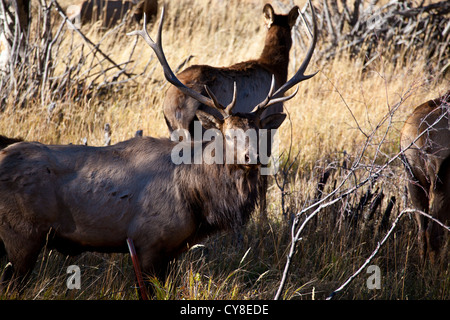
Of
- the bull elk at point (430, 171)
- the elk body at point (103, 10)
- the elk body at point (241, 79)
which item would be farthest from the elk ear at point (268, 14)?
the elk body at point (103, 10)

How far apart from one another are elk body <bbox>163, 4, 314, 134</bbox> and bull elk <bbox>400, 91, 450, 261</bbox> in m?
1.65

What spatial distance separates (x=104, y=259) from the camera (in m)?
4.79

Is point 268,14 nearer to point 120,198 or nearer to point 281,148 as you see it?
point 281,148

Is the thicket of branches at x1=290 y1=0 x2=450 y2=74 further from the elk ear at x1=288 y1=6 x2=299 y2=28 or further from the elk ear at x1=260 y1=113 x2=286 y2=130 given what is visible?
the elk ear at x1=260 y1=113 x2=286 y2=130

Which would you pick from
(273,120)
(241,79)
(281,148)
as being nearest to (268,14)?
(241,79)

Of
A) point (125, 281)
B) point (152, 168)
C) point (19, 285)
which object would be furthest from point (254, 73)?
point (19, 285)

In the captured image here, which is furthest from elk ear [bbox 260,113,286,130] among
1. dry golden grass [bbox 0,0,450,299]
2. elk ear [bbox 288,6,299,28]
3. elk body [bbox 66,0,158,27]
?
elk body [bbox 66,0,158,27]

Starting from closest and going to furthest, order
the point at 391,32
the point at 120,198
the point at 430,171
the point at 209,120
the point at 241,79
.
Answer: the point at 120,198
the point at 209,120
the point at 430,171
the point at 241,79
the point at 391,32

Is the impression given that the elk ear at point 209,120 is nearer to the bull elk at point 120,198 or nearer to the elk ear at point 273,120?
the bull elk at point 120,198

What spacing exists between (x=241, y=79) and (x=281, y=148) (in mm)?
1831

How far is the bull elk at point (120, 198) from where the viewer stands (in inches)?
152

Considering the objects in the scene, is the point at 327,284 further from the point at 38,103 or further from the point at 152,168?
the point at 38,103

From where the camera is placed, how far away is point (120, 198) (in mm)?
4066

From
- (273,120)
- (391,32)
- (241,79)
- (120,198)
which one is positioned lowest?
(120,198)
